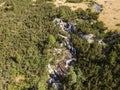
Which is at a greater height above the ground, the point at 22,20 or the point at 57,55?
the point at 22,20

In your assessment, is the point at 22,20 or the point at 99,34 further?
the point at 22,20

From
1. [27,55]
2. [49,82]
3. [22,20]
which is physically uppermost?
[22,20]

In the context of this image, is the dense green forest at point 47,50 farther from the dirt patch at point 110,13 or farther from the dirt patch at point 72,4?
the dirt patch at point 72,4

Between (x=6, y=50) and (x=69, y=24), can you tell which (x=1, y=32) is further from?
(x=69, y=24)

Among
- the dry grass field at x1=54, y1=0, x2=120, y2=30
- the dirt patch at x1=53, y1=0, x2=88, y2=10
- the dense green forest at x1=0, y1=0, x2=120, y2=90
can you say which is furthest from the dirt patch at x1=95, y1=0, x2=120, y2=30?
the dirt patch at x1=53, y1=0, x2=88, y2=10

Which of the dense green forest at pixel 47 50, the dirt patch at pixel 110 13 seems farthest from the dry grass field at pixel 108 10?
the dense green forest at pixel 47 50

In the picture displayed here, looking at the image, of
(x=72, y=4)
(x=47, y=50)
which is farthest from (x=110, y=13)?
(x=47, y=50)

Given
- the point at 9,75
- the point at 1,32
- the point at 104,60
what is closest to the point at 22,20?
the point at 1,32
